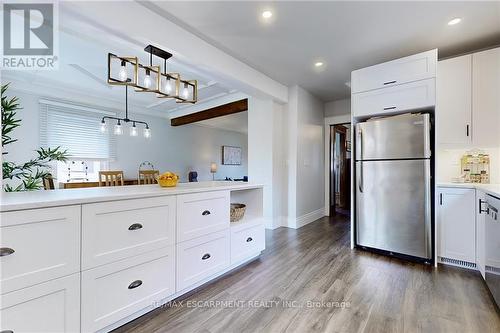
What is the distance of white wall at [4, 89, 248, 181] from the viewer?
407 cm

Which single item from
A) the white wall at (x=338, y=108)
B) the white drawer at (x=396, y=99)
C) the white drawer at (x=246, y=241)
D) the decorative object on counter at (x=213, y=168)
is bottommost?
the white drawer at (x=246, y=241)

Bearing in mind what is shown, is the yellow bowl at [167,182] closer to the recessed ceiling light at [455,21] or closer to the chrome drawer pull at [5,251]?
the chrome drawer pull at [5,251]

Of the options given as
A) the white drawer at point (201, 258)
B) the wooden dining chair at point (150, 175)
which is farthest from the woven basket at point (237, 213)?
the wooden dining chair at point (150, 175)

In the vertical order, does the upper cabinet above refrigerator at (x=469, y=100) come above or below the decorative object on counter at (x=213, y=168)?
above

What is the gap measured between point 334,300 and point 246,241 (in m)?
1.00

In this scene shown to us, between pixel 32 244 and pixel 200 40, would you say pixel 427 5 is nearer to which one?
pixel 200 40

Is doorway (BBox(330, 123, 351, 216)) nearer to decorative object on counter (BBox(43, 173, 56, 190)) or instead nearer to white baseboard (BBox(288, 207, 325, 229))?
white baseboard (BBox(288, 207, 325, 229))

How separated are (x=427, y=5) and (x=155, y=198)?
2.85 meters

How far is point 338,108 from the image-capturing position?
4.95 meters

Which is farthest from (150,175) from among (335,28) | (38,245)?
(335,28)

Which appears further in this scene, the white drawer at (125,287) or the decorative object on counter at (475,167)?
the decorative object on counter at (475,167)

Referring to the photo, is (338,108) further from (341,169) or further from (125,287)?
(125,287)

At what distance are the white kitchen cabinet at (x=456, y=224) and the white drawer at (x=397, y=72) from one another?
51.2 inches

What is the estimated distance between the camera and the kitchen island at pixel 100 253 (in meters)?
1.10
